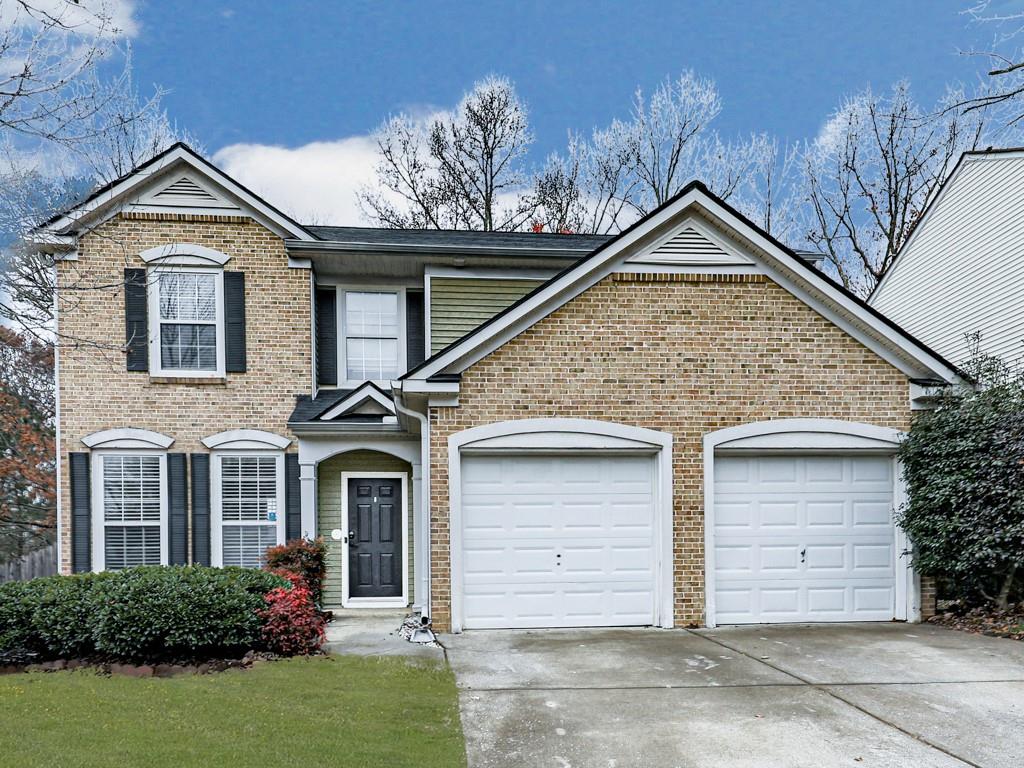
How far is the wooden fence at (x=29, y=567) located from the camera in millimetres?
14797

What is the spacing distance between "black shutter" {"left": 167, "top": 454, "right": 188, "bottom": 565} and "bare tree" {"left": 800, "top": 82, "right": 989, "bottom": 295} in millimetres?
20478

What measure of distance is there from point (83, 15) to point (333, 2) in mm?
11199

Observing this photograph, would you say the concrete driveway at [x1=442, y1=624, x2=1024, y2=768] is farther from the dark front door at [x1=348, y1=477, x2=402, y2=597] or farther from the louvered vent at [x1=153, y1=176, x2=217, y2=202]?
the louvered vent at [x1=153, y1=176, x2=217, y2=202]

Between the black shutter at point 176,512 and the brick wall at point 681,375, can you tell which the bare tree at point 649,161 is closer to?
the brick wall at point 681,375

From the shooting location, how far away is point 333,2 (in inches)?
632

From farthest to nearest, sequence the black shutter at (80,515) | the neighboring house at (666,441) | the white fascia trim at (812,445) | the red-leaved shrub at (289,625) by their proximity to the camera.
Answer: the black shutter at (80,515)
the white fascia trim at (812,445)
the neighboring house at (666,441)
the red-leaved shrub at (289,625)

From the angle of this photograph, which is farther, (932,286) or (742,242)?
(932,286)

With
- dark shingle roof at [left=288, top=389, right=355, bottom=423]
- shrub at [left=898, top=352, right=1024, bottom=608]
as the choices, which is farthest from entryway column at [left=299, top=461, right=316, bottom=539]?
shrub at [left=898, top=352, right=1024, bottom=608]

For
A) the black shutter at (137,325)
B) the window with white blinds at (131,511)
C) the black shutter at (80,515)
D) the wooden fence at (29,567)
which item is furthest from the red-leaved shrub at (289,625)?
the wooden fence at (29,567)

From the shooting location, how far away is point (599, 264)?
995 cm

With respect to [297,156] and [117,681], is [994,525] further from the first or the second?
[297,156]

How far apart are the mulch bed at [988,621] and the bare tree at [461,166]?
60.2ft

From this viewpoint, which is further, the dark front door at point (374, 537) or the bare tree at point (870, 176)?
the bare tree at point (870, 176)

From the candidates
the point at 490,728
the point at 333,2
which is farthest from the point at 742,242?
the point at 333,2
